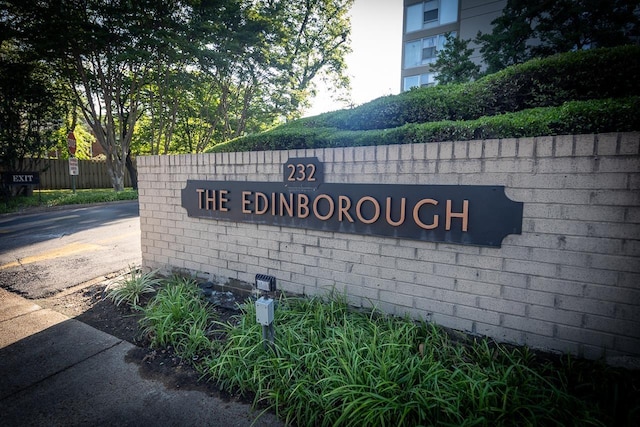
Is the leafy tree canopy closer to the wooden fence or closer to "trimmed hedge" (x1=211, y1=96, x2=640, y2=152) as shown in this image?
the wooden fence

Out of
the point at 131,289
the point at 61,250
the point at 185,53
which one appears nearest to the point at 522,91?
the point at 131,289

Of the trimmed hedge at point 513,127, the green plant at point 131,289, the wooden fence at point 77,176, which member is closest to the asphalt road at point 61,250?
the green plant at point 131,289

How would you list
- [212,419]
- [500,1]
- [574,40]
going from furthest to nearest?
[500,1]
[574,40]
[212,419]

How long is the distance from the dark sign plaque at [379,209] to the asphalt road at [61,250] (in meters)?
2.73

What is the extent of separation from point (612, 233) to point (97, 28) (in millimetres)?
16994

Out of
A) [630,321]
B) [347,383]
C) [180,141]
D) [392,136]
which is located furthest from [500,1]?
[180,141]

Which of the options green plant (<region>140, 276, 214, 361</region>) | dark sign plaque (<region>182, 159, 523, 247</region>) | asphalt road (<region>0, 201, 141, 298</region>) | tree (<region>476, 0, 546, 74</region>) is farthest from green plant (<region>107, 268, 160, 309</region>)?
tree (<region>476, 0, 546, 74</region>)

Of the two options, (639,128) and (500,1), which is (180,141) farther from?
(639,128)

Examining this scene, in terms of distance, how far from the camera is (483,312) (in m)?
2.91

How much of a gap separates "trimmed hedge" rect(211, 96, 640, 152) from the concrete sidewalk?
2.81 meters

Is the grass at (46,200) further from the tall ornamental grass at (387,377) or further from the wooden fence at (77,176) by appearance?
the tall ornamental grass at (387,377)

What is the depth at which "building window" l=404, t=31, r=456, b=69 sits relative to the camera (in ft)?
61.6

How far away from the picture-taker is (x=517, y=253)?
8.98 feet

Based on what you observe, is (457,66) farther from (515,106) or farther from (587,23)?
(515,106)
